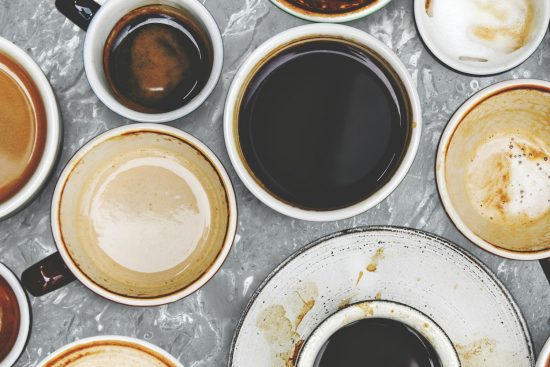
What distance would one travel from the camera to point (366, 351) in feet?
2.32

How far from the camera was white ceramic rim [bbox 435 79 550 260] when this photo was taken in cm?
65

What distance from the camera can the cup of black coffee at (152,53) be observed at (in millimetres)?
685

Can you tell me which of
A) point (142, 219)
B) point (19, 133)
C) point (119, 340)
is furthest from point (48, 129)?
point (119, 340)

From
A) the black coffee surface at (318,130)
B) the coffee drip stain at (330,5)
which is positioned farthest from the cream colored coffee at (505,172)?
the coffee drip stain at (330,5)

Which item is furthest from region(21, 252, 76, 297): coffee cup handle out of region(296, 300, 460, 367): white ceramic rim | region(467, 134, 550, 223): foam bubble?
region(467, 134, 550, 223): foam bubble

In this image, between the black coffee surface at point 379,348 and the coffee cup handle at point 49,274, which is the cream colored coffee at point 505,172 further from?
the coffee cup handle at point 49,274

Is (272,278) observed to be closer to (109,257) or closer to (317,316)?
(317,316)

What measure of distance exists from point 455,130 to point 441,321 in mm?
247

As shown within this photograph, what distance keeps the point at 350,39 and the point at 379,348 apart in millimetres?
401

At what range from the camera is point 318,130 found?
0.72 metres

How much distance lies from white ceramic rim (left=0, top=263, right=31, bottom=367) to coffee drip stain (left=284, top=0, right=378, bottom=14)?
50 cm

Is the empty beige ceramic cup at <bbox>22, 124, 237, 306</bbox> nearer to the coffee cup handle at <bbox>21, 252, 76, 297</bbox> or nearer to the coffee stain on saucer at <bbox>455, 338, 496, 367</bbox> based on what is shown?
the coffee cup handle at <bbox>21, 252, 76, 297</bbox>

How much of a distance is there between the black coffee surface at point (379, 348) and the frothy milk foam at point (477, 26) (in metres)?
0.38

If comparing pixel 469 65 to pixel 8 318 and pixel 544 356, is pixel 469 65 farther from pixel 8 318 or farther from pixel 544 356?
pixel 8 318
